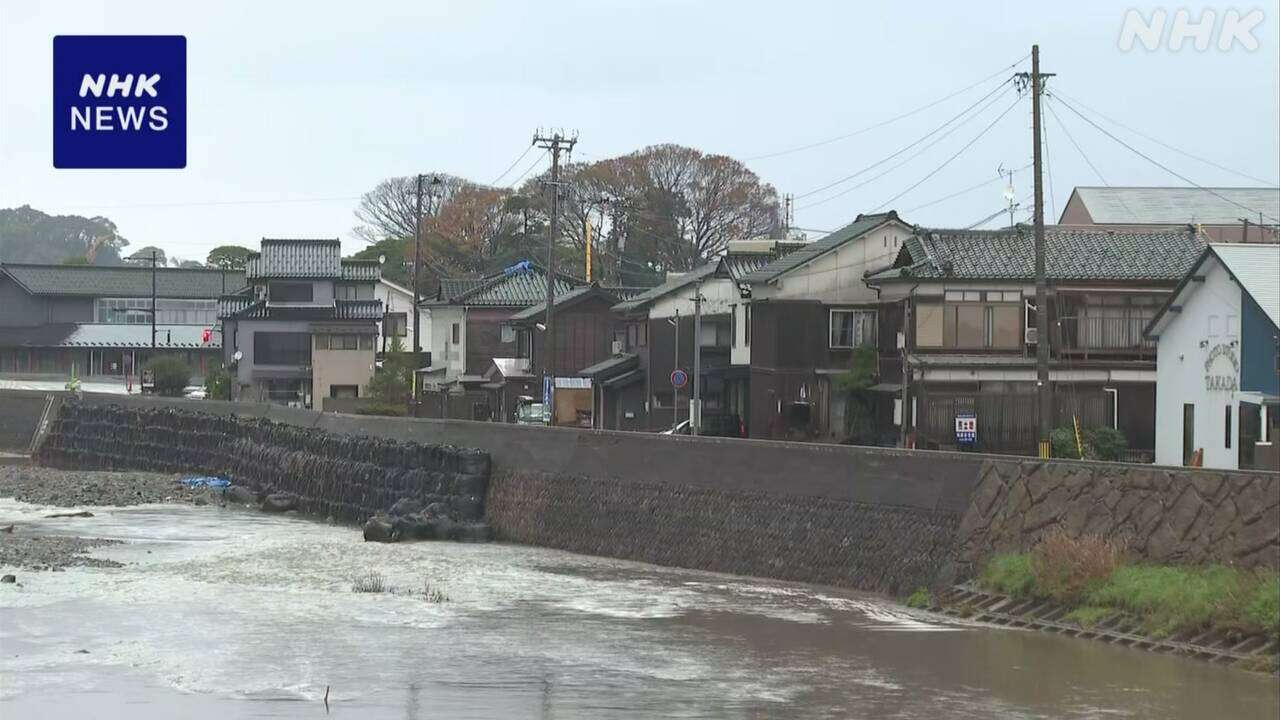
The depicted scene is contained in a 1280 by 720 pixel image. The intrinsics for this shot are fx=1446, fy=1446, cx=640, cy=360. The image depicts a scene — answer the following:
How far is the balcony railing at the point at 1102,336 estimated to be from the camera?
35.9 meters

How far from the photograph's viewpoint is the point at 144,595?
21.6m

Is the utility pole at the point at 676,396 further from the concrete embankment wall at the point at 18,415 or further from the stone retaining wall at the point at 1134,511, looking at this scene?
the concrete embankment wall at the point at 18,415

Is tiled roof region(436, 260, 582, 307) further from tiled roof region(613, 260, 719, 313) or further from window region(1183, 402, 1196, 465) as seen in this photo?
window region(1183, 402, 1196, 465)

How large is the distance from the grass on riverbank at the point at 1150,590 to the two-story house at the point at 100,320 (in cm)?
6276

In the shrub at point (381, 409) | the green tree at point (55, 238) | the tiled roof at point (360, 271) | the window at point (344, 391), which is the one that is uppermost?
the green tree at point (55, 238)

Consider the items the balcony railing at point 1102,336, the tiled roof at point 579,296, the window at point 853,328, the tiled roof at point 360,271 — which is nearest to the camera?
the balcony railing at point 1102,336

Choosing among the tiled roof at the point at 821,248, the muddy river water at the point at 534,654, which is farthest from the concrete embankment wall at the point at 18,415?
the muddy river water at the point at 534,654

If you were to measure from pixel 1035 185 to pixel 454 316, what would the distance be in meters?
35.0

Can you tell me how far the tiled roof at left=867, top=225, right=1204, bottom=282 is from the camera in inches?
1421

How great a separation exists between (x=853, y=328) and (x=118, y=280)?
2156 inches

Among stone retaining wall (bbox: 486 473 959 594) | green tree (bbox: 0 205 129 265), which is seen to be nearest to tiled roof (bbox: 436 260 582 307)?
stone retaining wall (bbox: 486 473 959 594)

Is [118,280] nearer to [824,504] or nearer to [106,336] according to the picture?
[106,336]

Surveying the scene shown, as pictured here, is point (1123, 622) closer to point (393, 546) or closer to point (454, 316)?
point (393, 546)

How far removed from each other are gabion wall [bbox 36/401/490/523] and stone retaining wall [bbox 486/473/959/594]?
1630mm
